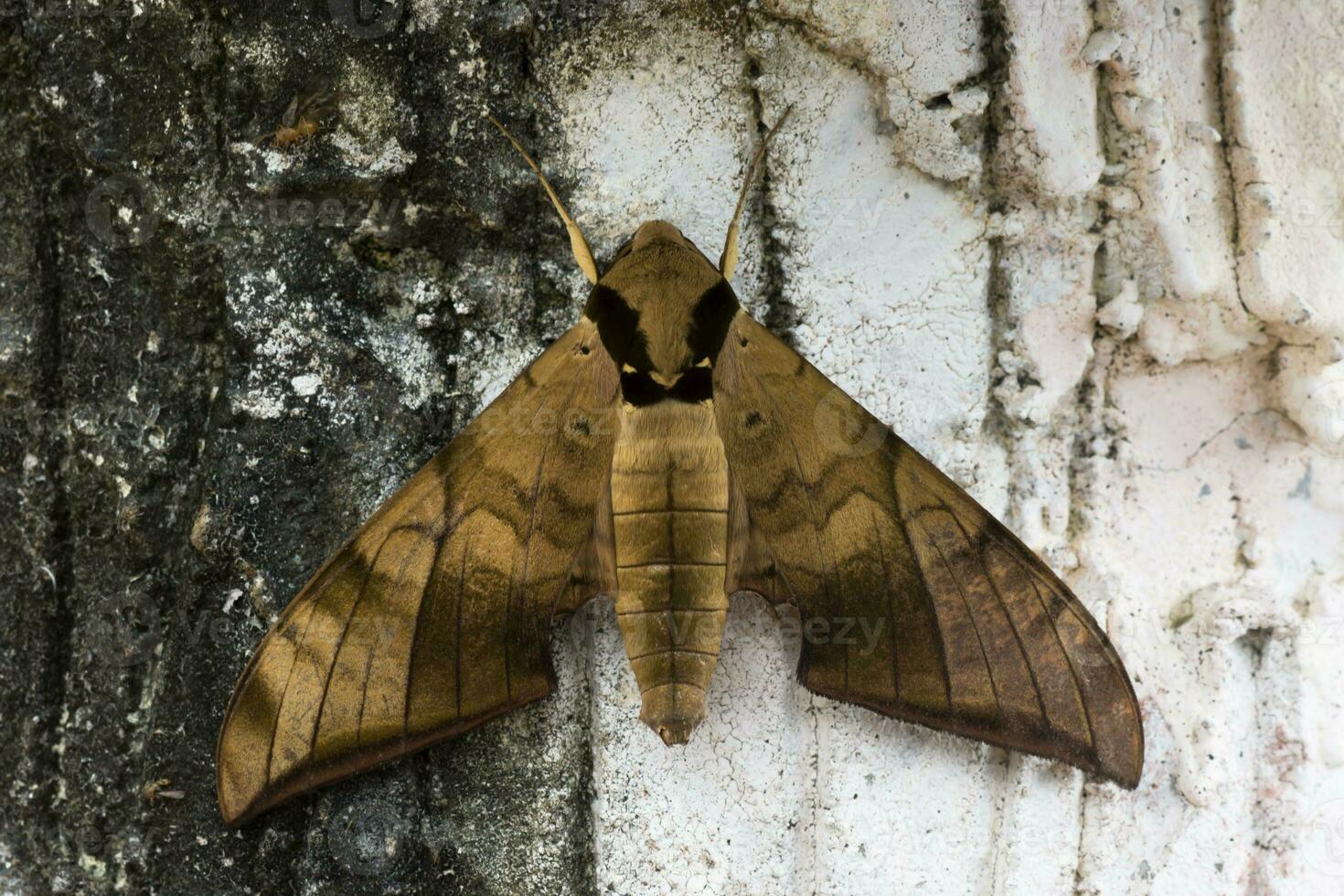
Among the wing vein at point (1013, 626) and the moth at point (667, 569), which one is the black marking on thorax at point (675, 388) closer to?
the moth at point (667, 569)

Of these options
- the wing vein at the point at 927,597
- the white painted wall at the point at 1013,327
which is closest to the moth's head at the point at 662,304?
the white painted wall at the point at 1013,327

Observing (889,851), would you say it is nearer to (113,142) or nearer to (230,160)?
(230,160)

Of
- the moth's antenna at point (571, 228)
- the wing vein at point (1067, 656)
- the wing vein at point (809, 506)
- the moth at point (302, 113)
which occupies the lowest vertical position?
the wing vein at point (1067, 656)

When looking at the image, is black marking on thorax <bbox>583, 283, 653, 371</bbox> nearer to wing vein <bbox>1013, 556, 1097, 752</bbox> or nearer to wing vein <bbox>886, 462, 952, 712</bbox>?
wing vein <bbox>886, 462, 952, 712</bbox>

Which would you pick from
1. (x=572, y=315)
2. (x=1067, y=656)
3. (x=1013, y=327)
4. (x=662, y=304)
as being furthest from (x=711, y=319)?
(x=1067, y=656)

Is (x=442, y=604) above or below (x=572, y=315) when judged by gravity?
below

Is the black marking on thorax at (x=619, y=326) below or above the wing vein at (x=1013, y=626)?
above

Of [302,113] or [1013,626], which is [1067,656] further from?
[302,113]

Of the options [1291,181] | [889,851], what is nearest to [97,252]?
[889,851]
